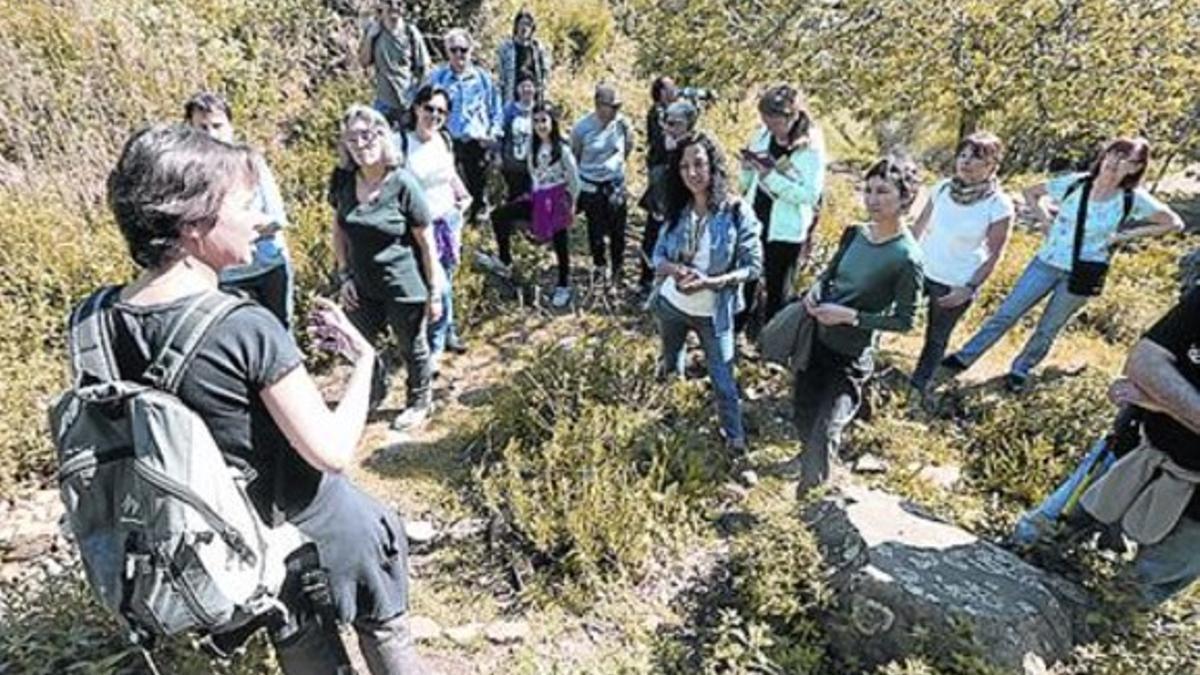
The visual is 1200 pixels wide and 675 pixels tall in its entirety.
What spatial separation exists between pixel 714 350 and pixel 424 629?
6.56 ft

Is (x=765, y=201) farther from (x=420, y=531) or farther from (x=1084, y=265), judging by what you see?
(x=420, y=531)

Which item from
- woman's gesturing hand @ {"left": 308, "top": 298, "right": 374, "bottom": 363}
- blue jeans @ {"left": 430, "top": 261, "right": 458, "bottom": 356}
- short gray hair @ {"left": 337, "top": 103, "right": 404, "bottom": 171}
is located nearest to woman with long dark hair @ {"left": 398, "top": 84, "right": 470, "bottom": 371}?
blue jeans @ {"left": 430, "top": 261, "right": 458, "bottom": 356}

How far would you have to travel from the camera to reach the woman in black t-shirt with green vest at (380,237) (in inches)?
167

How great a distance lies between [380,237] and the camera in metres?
4.40

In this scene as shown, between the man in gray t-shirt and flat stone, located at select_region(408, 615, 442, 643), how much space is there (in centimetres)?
452

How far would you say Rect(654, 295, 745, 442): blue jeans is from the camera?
4527 mm

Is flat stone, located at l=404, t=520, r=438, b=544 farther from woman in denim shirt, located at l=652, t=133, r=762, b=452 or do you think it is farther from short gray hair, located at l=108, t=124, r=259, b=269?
short gray hair, located at l=108, t=124, r=259, b=269

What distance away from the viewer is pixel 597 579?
388 cm

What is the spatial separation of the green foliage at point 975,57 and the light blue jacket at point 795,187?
1.00 metres

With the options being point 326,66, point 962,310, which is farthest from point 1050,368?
point 326,66

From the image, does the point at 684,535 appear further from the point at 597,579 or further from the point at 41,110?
the point at 41,110

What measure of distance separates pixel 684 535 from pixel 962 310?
2.29 metres

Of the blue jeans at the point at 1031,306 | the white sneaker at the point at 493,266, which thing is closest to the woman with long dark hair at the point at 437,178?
the white sneaker at the point at 493,266

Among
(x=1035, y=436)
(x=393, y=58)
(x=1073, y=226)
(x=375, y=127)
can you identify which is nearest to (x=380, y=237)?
(x=375, y=127)
